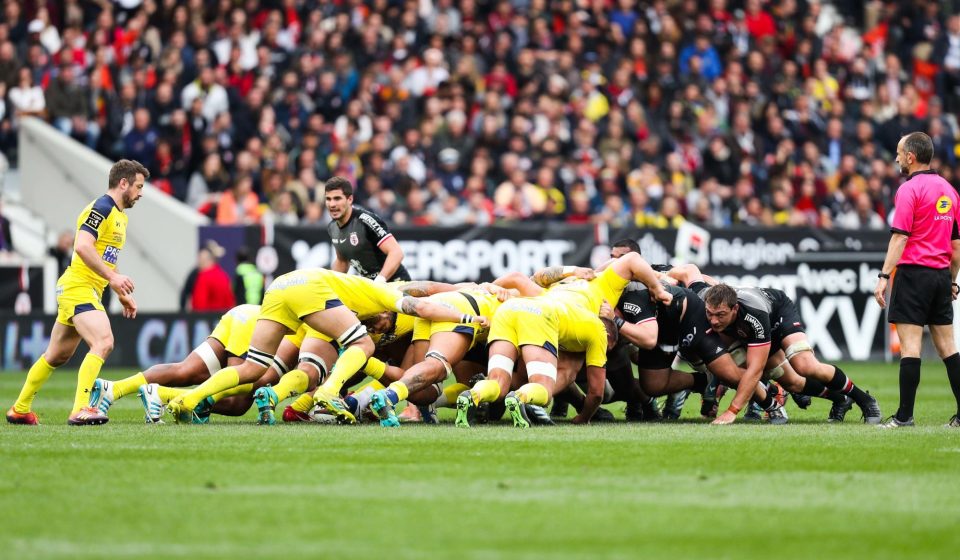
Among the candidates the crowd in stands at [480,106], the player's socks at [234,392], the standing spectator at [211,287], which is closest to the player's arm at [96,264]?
the player's socks at [234,392]

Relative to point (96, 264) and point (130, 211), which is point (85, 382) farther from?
point (130, 211)

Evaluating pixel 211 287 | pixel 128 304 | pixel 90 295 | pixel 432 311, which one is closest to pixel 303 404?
pixel 432 311

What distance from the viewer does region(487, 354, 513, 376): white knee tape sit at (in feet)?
41.4

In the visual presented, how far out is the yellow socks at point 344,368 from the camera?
12.5 metres

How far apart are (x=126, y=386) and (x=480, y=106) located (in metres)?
14.6

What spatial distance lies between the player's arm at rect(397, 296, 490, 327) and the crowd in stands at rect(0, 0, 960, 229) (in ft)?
35.6

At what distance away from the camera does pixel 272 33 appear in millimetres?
26078

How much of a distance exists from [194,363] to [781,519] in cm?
780

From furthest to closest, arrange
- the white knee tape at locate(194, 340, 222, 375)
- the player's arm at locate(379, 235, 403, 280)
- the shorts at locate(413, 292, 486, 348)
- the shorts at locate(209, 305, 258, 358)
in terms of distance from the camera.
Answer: the player's arm at locate(379, 235, 403, 280) → the white knee tape at locate(194, 340, 222, 375) → the shorts at locate(209, 305, 258, 358) → the shorts at locate(413, 292, 486, 348)

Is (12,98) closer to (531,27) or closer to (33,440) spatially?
(531,27)

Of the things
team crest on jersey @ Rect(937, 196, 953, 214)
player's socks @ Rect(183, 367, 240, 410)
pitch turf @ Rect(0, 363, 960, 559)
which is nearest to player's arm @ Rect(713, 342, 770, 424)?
pitch turf @ Rect(0, 363, 960, 559)

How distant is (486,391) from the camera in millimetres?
12258

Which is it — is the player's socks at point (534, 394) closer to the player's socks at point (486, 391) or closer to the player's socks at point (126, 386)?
the player's socks at point (486, 391)

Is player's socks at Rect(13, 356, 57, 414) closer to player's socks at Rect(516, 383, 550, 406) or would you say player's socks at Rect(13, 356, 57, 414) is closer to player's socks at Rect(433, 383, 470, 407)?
player's socks at Rect(433, 383, 470, 407)
